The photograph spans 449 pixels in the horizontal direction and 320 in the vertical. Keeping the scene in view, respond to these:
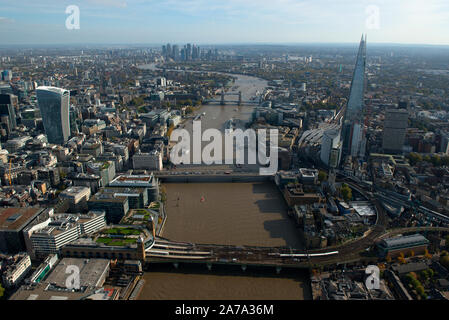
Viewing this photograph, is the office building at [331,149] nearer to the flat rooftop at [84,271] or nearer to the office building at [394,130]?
the office building at [394,130]

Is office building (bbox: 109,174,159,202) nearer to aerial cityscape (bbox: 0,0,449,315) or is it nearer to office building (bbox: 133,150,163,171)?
aerial cityscape (bbox: 0,0,449,315)

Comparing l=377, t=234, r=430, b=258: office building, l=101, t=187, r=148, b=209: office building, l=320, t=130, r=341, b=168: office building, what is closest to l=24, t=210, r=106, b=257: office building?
l=101, t=187, r=148, b=209: office building

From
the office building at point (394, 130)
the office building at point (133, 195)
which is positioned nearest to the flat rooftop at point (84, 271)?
the office building at point (133, 195)

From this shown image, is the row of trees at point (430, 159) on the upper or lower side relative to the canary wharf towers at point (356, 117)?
lower

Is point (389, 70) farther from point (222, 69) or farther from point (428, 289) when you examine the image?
point (428, 289)

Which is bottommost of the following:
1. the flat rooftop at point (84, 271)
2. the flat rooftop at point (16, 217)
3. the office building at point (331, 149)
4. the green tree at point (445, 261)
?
the flat rooftop at point (84, 271)

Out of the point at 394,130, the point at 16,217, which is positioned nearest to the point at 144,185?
the point at 16,217

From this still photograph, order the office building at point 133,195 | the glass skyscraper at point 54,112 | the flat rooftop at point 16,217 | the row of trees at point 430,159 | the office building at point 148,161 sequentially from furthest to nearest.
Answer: the glass skyscraper at point 54,112 < the row of trees at point 430,159 < the office building at point 148,161 < the office building at point 133,195 < the flat rooftop at point 16,217
